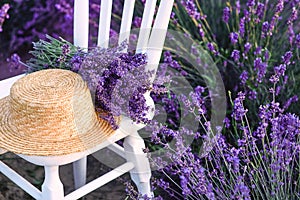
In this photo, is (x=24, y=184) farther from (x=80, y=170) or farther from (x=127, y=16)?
(x=127, y=16)

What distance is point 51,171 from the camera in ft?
4.37

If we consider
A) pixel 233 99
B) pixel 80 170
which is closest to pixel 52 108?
pixel 80 170

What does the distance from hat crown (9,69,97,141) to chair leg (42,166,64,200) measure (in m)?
0.10

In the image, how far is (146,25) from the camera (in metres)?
1.45

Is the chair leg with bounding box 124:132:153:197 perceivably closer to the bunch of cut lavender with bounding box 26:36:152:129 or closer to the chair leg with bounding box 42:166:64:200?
the bunch of cut lavender with bounding box 26:36:152:129

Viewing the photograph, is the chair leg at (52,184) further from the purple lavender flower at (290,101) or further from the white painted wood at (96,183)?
the purple lavender flower at (290,101)

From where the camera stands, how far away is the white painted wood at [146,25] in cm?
143

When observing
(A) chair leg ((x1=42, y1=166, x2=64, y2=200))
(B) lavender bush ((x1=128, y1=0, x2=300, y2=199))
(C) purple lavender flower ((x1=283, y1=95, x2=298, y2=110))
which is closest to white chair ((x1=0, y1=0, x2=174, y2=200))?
(A) chair leg ((x1=42, y1=166, x2=64, y2=200))

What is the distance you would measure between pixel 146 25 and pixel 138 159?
1.40 feet

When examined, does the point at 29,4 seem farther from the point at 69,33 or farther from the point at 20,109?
the point at 20,109

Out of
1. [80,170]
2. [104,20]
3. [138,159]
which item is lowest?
[80,170]

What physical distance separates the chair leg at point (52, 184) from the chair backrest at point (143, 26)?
399 millimetres

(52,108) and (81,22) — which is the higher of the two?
(81,22)

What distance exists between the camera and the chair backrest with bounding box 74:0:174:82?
1387 mm
